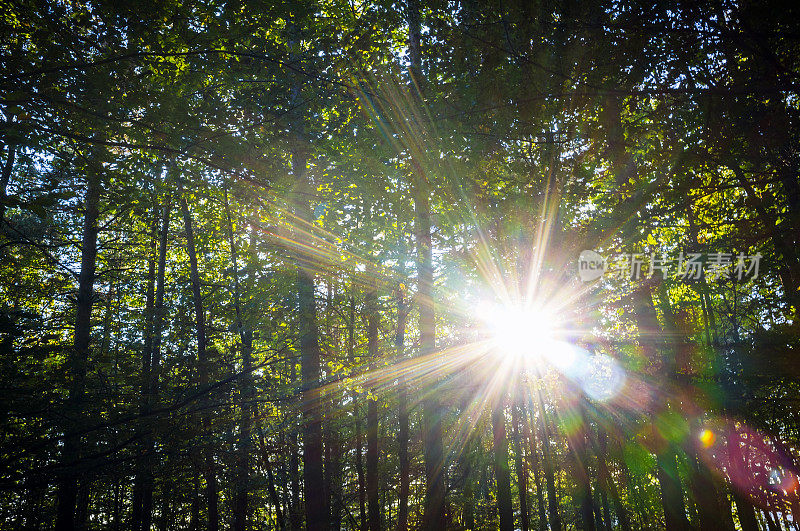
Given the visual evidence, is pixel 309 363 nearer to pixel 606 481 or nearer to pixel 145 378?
pixel 145 378

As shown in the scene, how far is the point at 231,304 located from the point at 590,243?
9177 millimetres

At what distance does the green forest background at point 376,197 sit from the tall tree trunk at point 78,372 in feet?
0.20

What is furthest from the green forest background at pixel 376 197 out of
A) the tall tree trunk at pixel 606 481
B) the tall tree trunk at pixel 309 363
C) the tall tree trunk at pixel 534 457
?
the tall tree trunk at pixel 534 457

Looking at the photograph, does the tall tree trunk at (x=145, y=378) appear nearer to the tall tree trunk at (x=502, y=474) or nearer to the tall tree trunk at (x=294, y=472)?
the tall tree trunk at (x=294, y=472)

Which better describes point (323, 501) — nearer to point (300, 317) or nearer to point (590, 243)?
point (300, 317)

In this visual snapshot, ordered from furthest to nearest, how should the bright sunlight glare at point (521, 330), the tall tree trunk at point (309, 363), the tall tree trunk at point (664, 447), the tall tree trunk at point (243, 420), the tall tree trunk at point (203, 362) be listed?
the bright sunlight glare at point (521, 330) → the tall tree trunk at point (664, 447) → the tall tree trunk at point (309, 363) → the tall tree trunk at point (203, 362) → the tall tree trunk at point (243, 420)

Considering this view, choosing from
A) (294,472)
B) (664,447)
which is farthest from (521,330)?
(294,472)

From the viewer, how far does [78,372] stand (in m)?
6.72

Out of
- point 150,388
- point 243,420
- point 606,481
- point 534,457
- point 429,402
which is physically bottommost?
point 606,481

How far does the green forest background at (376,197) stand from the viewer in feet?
15.0

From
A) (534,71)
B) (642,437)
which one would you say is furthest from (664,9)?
(642,437)

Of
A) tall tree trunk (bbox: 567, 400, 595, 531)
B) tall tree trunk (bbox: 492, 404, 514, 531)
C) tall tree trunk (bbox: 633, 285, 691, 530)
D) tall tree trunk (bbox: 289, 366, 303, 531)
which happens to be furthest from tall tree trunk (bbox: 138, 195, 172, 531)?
tall tree trunk (bbox: 633, 285, 691, 530)

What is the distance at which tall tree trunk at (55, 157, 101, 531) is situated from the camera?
4.55m

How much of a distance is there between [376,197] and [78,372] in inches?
224
